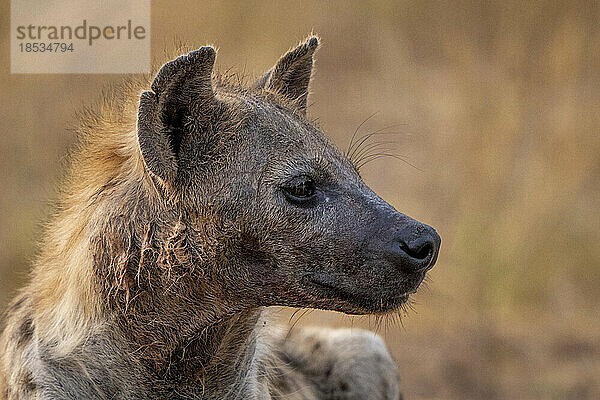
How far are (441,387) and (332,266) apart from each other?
12.2 feet

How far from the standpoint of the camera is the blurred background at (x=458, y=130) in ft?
25.6

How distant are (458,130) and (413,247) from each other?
510cm

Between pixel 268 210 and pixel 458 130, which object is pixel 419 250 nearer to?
pixel 268 210

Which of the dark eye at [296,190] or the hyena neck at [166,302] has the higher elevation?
the dark eye at [296,190]

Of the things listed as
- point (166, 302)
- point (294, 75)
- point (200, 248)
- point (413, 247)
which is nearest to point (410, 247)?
point (413, 247)

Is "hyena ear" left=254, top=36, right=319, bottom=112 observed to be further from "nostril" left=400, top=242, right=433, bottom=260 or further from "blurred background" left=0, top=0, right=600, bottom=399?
"blurred background" left=0, top=0, right=600, bottom=399

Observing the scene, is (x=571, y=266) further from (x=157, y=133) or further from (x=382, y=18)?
(x=157, y=133)

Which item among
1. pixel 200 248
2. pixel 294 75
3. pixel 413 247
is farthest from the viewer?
pixel 294 75

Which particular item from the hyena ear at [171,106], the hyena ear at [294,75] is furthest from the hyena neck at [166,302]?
the hyena ear at [294,75]

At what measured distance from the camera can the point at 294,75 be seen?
4.15m

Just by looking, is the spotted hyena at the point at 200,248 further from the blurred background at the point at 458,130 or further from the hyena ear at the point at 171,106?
the blurred background at the point at 458,130

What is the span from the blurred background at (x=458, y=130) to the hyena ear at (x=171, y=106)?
410 cm

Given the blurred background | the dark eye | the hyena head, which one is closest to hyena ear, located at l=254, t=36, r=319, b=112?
the hyena head

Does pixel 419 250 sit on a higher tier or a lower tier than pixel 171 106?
lower
